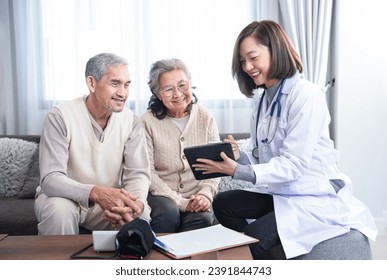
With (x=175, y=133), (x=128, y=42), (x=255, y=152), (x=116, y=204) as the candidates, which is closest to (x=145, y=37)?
(x=128, y=42)

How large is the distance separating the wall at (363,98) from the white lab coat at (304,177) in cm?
94

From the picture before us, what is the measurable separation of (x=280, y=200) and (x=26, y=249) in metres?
0.75

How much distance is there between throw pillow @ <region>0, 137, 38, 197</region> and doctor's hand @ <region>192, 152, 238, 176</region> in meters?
1.13

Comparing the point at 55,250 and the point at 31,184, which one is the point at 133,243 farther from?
the point at 31,184

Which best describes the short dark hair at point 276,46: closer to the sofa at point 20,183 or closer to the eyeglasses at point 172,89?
the eyeglasses at point 172,89

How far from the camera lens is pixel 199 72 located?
2.73m

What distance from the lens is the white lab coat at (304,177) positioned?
5.09 feet

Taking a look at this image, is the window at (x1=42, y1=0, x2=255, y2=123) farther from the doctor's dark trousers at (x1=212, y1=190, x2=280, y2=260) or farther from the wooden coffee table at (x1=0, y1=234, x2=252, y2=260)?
the wooden coffee table at (x1=0, y1=234, x2=252, y2=260)

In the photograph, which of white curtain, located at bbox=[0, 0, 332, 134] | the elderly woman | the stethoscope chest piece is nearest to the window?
white curtain, located at bbox=[0, 0, 332, 134]

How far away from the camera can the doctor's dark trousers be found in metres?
1.59

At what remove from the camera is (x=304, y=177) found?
1606 millimetres

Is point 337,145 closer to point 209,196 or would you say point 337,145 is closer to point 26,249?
point 209,196

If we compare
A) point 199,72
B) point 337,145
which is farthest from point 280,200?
point 199,72
